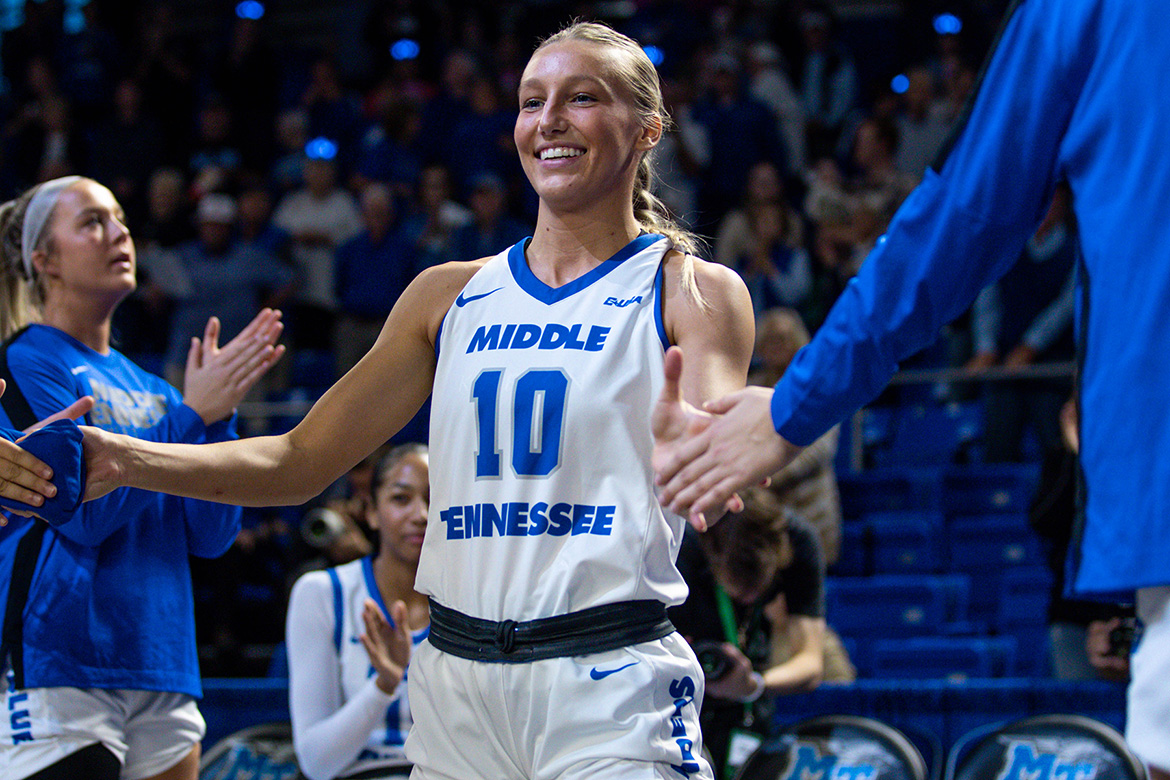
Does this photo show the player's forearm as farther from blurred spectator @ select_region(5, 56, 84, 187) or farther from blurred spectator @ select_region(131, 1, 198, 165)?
blurred spectator @ select_region(131, 1, 198, 165)

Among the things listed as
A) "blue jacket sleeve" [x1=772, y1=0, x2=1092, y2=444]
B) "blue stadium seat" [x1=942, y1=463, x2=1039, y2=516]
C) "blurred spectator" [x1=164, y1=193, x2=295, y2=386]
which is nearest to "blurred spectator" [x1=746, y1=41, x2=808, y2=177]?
"blue stadium seat" [x1=942, y1=463, x2=1039, y2=516]

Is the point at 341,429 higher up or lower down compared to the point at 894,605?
higher up

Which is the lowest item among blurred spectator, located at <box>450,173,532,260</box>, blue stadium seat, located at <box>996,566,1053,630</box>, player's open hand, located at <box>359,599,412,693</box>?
blue stadium seat, located at <box>996,566,1053,630</box>

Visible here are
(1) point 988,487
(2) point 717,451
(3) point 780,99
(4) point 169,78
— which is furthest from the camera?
(4) point 169,78

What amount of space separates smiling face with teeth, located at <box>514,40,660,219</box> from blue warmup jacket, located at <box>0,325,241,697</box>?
1.20 metres

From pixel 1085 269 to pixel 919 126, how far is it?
7.80 metres

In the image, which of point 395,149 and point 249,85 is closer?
point 395,149

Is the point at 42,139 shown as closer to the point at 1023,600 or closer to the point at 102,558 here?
the point at 1023,600

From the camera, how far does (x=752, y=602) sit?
171 inches

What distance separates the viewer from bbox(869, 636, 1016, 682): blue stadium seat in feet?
19.4

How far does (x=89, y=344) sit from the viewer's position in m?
3.31

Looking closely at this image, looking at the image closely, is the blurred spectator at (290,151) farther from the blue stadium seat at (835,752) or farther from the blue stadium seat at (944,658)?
the blue stadium seat at (835,752)

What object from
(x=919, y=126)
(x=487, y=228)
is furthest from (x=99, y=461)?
(x=919, y=126)

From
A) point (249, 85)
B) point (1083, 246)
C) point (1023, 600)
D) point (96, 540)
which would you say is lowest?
point (1023, 600)
